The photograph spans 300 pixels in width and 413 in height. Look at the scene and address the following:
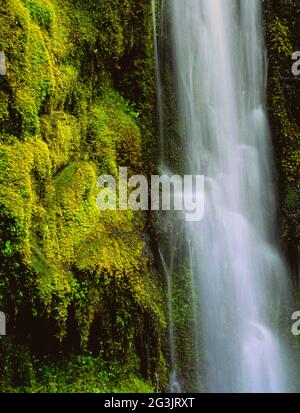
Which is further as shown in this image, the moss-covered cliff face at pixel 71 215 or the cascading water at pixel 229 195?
the cascading water at pixel 229 195

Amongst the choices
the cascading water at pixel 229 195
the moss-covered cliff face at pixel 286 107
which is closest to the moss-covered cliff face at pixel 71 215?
the cascading water at pixel 229 195

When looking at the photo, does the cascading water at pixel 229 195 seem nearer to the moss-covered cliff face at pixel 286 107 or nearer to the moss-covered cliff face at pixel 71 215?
the moss-covered cliff face at pixel 286 107

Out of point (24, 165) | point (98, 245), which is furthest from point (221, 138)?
point (24, 165)

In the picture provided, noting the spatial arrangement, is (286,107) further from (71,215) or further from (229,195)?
(71,215)

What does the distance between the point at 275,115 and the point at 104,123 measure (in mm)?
2844

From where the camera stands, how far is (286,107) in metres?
8.72

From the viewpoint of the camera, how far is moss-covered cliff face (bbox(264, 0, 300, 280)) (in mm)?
8523

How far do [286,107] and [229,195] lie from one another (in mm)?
1878

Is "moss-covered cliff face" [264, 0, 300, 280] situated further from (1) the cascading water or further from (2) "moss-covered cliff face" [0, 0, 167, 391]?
(2) "moss-covered cliff face" [0, 0, 167, 391]

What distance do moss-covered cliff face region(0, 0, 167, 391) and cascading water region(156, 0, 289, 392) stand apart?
606 millimetres

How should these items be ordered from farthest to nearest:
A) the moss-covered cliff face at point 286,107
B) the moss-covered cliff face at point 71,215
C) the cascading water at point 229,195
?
the moss-covered cliff face at point 286,107 < the cascading water at point 229,195 < the moss-covered cliff face at point 71,215

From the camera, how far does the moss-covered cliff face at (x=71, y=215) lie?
5.65 meters

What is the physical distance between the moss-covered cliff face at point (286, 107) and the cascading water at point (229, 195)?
0.57 feet
